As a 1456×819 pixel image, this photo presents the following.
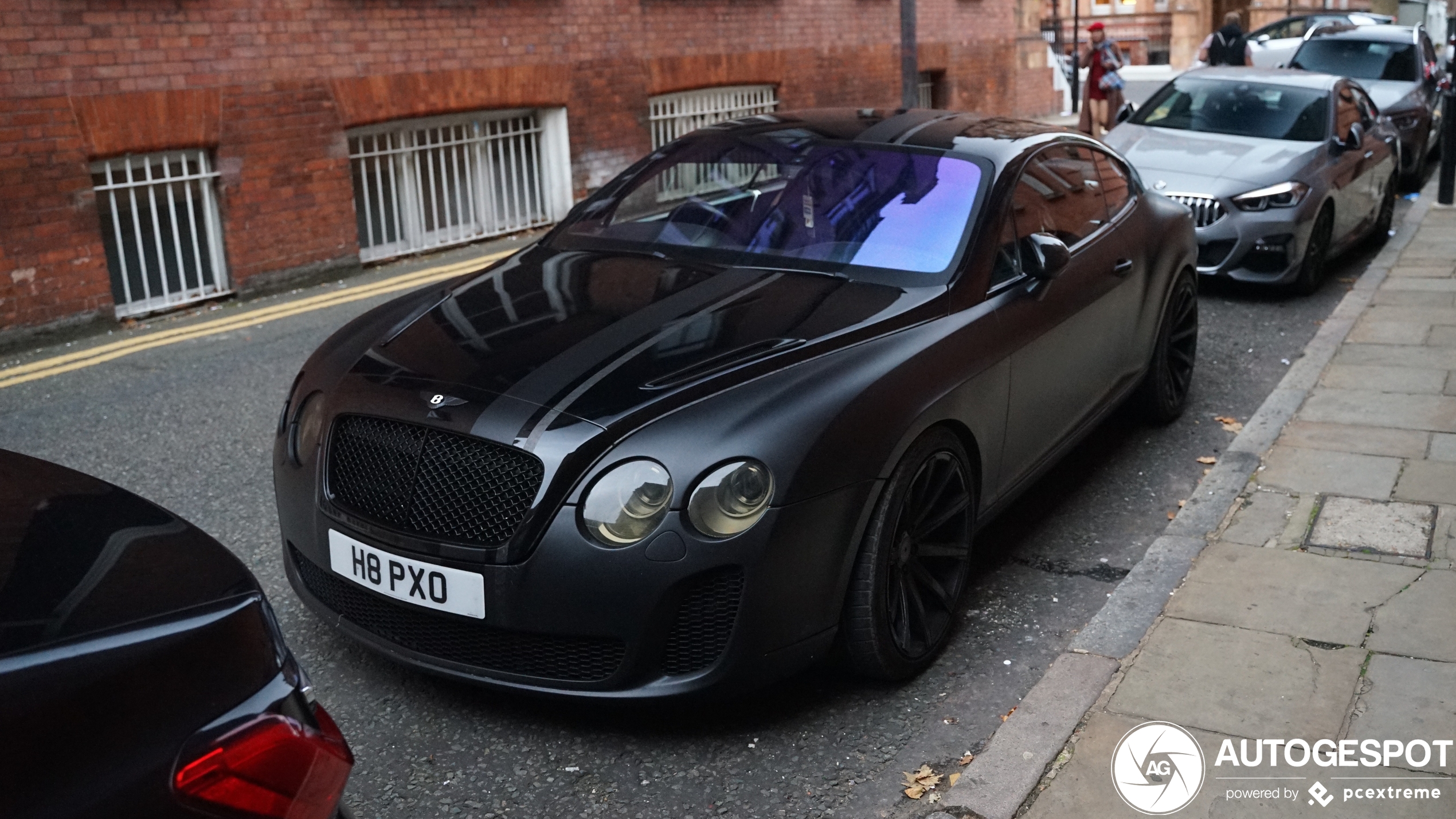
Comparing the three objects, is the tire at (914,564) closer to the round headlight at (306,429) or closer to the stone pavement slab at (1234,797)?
the stone pavement slab at (1234,797)

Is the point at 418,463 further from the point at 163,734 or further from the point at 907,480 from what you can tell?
the point at 163,734

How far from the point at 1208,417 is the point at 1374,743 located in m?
3.36

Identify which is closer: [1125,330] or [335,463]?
[335,463]

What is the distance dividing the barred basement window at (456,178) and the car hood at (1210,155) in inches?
197

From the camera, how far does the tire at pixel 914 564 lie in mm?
3703

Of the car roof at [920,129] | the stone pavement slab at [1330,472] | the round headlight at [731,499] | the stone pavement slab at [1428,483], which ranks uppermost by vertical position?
the car roof at [920,129]

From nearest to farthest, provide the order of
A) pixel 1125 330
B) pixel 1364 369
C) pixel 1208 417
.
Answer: pixel 1125 330 → pixel 1208 417 → pixel 1364 369

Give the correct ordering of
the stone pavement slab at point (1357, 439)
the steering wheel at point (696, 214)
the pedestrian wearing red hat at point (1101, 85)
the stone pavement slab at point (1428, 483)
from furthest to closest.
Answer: the pedestrian wearing red hat at point (1101, 85)
the stone pavement slab at point (1357, 439)
the stone pavement slab at point (1428, 483)
the steering wheel at point (696, 214)

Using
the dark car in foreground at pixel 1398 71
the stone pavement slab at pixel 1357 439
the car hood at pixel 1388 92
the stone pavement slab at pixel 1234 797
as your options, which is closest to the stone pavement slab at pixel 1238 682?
the stone pavement slab at pixel 1234 797

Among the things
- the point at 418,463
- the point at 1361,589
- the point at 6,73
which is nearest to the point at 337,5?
the point at 6,73

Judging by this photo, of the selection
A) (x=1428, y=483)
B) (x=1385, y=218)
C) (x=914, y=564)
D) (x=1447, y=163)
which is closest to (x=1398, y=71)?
(x=1447, y=163)

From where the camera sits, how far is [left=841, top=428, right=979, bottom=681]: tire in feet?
12.1

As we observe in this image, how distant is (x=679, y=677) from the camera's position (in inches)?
136

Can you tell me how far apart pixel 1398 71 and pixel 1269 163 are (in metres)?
8.15
